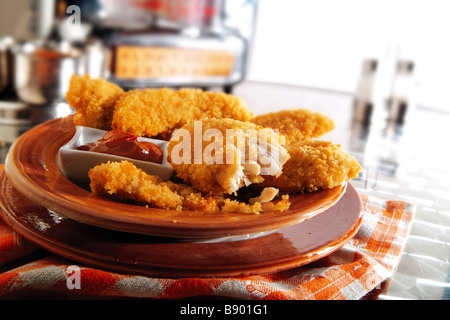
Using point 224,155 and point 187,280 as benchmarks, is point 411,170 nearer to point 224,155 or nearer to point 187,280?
point 224,155

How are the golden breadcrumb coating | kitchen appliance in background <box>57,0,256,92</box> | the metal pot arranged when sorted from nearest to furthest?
the golden breadcrumb coating → the metal pot → kitchen appliance in background <box>57,0,256,92</box>

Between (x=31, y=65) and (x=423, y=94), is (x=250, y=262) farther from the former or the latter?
(x=423, y=94)

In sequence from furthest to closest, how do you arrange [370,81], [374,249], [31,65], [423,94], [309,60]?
[309,60], [423,94], [370,81], [31,65], [374,249]

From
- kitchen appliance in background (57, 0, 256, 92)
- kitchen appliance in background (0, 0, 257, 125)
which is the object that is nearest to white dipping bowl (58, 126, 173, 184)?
kitchen appliance in background (0, 0, 257, 125)

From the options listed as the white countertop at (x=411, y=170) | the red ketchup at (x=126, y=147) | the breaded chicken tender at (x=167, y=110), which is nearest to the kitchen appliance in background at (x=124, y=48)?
the white countertop at (x=411, y=170)

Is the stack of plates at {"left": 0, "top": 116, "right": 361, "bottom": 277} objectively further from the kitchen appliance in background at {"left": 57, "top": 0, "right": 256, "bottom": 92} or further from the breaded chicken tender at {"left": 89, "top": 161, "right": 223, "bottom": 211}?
the kitchen appliance in background at {"left": 57, "top": 0, "right": 256, "bottom": 92}

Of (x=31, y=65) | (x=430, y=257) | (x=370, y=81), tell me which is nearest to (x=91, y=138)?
(x=430, y=257)
